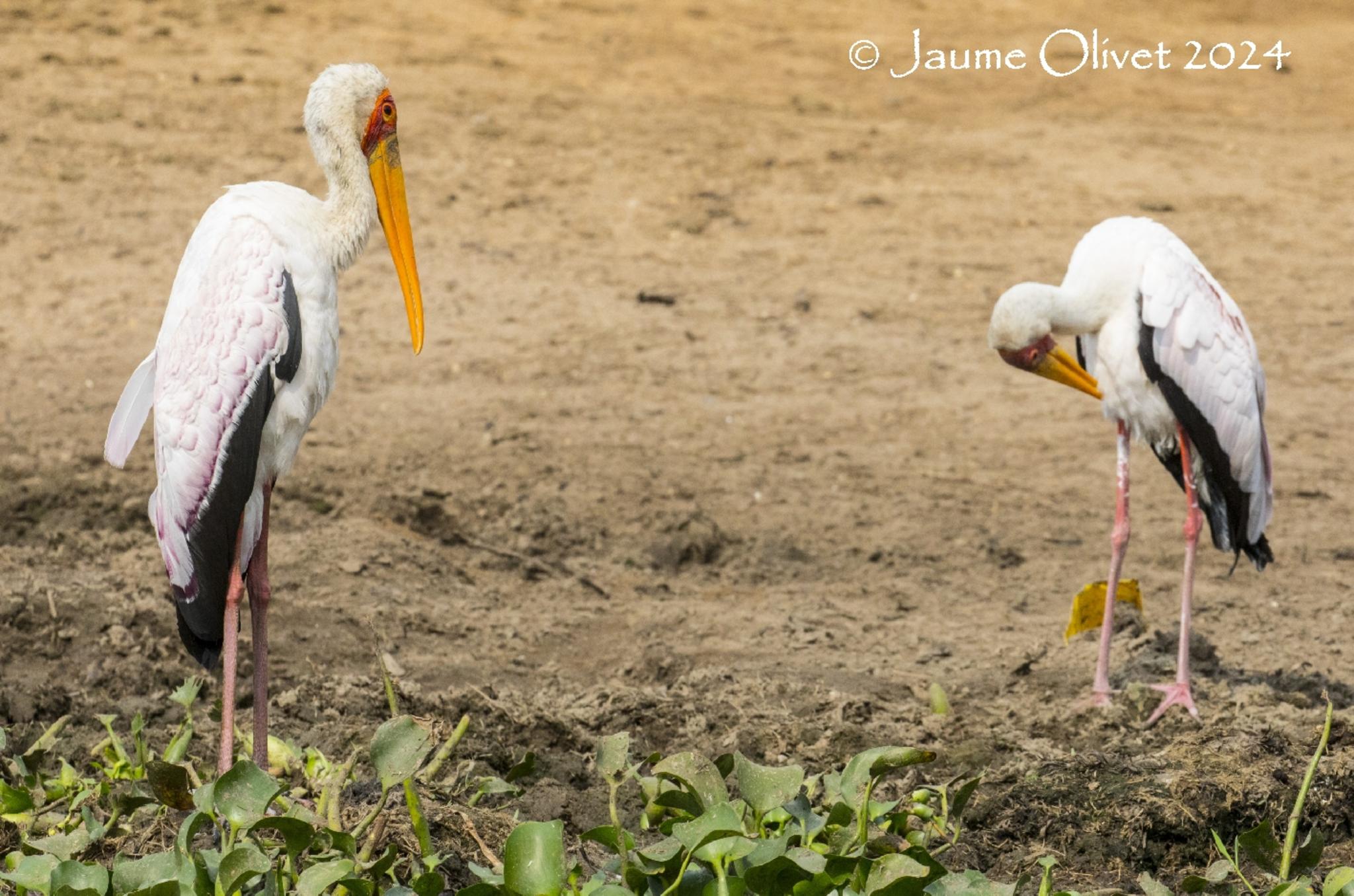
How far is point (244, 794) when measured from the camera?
8.65 feet

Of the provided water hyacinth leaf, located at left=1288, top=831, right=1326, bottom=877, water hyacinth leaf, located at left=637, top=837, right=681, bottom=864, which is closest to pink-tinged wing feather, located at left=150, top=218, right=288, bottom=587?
water hyacinth leaf, located at left=637, top=837, right=681, bottom=864

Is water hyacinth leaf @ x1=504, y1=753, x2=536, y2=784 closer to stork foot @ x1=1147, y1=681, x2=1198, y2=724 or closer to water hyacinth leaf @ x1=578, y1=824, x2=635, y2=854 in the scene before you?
water hyacinth leaf @ x1=578, y1=824, x2=635, y2=854

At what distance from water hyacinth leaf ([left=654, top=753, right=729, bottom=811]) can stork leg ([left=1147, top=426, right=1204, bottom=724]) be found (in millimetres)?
1607

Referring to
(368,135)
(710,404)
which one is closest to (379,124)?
(368,135)

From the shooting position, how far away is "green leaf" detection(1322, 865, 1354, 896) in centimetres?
261

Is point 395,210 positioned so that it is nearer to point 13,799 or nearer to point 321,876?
point 13,799

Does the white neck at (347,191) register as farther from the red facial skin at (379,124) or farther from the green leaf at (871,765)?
the green leaf at (871,765)

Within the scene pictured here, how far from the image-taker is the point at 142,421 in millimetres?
3402

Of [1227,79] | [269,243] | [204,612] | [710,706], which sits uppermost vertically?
[1227,79]

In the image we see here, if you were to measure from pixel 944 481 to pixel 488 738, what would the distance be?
2791mm

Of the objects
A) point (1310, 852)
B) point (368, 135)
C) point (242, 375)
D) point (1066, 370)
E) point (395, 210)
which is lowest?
point (1310, 852)

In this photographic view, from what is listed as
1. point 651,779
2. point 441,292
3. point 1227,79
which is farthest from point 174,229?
point 1227,79

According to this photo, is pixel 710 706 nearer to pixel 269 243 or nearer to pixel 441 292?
pixel 269 243

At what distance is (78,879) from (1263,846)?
2.04m
